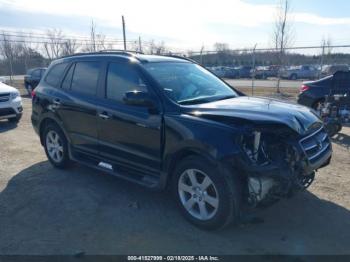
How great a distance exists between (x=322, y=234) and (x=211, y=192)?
4.20 ft

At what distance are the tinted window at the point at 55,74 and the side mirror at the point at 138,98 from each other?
2226 mm

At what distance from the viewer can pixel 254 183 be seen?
3412mm

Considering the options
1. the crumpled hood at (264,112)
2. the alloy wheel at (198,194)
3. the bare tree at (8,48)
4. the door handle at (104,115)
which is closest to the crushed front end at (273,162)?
the crumpled hood at (264,112)

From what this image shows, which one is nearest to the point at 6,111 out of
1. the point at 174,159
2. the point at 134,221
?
the point at 134,221

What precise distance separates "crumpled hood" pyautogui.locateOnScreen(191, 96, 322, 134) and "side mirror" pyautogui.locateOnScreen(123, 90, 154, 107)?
54cm

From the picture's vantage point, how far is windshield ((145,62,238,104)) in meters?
4.30

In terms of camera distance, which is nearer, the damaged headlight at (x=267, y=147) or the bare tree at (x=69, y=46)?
the damaged headlight at (x=267, y=147)

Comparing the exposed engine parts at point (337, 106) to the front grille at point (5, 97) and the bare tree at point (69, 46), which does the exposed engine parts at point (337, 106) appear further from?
the bare tree at point (69, 46)

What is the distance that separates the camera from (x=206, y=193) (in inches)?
148

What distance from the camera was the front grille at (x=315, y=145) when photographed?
3785 mm

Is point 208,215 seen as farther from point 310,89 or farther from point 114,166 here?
point 310,89

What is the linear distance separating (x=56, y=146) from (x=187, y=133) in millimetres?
3066

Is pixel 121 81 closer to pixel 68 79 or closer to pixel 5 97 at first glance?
pixel 68 79

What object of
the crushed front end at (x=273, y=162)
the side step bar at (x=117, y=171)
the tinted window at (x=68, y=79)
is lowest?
the side step bar at (x=117, y=171)
